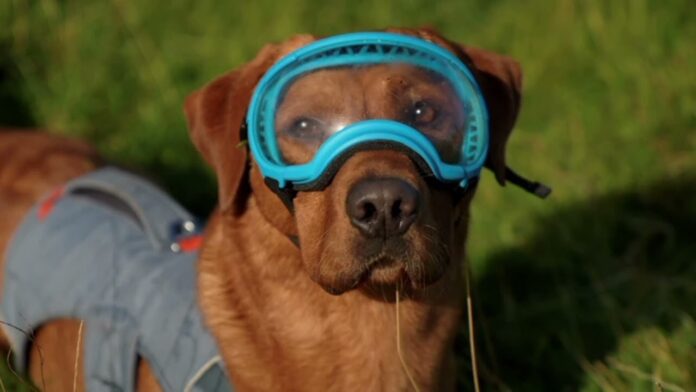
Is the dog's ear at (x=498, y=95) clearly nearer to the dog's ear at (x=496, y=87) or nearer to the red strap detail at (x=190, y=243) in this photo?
the dog's ear at (x=496, y=87)

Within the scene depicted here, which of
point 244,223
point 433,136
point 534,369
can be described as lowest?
point 534,369

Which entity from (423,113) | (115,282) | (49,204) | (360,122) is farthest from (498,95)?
(49,204)

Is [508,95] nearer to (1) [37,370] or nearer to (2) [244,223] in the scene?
(2) [244,223]

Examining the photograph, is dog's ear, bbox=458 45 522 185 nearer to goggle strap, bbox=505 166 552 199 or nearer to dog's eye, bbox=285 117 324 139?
goggle strap, bbox=505 166 552 199

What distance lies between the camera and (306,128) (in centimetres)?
336

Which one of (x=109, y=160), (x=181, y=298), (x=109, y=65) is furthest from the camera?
(x=109, y=65)

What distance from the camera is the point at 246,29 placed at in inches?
274

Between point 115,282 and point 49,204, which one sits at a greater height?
point 49,204

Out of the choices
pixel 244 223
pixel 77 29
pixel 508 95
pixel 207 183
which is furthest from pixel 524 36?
pixel 244 223

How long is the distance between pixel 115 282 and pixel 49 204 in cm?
65

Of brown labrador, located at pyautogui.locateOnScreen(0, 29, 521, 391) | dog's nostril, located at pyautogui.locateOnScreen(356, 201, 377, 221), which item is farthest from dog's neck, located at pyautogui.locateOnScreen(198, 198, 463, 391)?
dog's nostril, located at pyautogui.locateOnScreen(356, 201, 377, 221)

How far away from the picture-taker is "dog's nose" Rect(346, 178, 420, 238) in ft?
Result: 10.1

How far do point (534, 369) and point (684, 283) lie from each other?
32.8 inches

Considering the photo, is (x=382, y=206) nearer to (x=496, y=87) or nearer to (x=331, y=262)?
(x=331, y=262)
